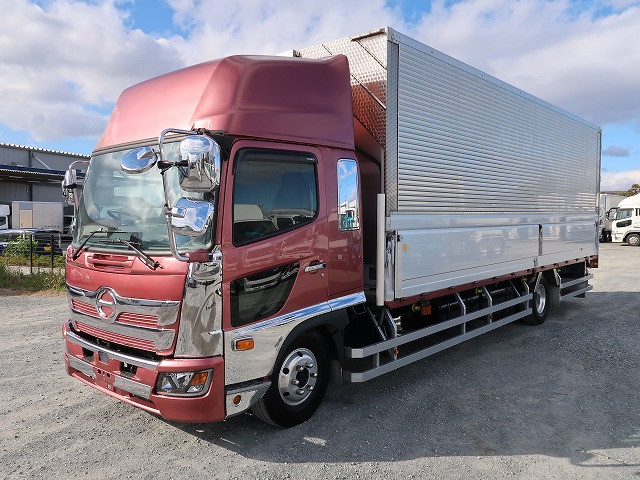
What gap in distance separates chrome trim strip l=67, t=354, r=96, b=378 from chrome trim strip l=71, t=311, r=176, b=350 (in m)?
0.36

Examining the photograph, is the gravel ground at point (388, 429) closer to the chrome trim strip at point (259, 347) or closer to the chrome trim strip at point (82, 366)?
the chrome trim strip at point (82, 366)

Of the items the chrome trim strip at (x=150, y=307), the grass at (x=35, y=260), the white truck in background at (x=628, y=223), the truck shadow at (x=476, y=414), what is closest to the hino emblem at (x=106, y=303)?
the chrome trim strip at (x=150, y=307)

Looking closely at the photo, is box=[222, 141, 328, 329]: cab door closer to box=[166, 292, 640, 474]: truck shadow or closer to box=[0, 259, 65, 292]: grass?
box=[166, 292, 640, 474]: truck shadow

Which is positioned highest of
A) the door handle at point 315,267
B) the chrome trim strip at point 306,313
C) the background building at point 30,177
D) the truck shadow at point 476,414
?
the background building at point 30,177

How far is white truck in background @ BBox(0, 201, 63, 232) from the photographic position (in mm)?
25859

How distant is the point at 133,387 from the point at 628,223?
32754 mm

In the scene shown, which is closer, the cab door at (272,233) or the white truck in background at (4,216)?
the cab door at (272,233)

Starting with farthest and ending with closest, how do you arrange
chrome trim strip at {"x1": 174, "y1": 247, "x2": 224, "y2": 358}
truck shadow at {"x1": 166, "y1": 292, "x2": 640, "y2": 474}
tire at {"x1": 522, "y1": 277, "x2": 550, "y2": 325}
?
tire at {"x1": 522, "y1": 277, "x2": 550, "y2": 325} < truck shadow at {"x1": 166, "y1": 292, "x2": 640, "y2": 474} < chrome trim strip at {"x1": 174, "y1": 247, "x2": 224, "y2": 358}

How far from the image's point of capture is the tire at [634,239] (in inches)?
1146

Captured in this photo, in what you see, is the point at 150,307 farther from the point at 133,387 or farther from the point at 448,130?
the point at 448,130

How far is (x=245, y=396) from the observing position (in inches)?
145

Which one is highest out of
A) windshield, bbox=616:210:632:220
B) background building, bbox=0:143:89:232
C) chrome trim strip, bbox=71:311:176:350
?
background building, bbox=0:143:89:232

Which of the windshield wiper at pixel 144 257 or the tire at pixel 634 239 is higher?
the windshield wiper at pixel 144 257

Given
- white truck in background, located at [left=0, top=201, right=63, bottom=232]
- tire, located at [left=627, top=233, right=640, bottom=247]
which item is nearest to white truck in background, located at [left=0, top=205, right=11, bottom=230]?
white truck in background, located at [left=0, top=201, right=63, bottom=232]
